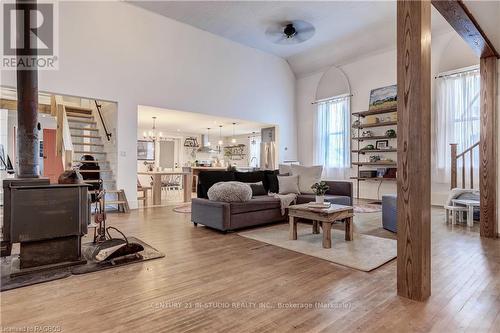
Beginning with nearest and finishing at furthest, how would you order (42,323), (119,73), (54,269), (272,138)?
(42,323) < (54,269) < (119,73) < (272,138)

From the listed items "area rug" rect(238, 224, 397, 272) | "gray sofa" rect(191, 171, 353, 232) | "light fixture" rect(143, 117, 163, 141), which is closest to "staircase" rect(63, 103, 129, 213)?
"gray sofa" rect(191, 171, 353, 232)

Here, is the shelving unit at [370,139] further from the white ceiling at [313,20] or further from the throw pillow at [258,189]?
the throw pillow at [258,189]

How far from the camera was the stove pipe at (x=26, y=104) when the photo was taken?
2605 mm

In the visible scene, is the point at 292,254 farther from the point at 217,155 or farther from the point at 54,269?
the point at 217,155

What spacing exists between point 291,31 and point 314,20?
0.68 metres

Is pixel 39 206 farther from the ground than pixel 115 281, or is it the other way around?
pixel 39 206

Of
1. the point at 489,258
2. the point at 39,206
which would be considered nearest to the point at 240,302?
the point at 39,206

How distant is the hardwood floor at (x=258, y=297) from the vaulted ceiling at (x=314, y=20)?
5131mm

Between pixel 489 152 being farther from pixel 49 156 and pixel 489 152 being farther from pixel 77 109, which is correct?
pixel 49 156

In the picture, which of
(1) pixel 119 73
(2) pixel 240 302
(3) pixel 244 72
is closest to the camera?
(2) pixel 240 302

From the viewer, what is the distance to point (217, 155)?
14.0m

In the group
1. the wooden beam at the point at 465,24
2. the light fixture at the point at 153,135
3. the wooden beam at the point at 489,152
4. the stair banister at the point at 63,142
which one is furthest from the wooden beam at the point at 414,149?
the light fixture at the point at 153,135

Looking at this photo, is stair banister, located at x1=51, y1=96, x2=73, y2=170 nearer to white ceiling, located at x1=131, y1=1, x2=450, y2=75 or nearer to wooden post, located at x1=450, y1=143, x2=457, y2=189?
white ceiling, located at x1=131, y1=1, x2=450, y2=75

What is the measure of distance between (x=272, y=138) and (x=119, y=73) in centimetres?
500
